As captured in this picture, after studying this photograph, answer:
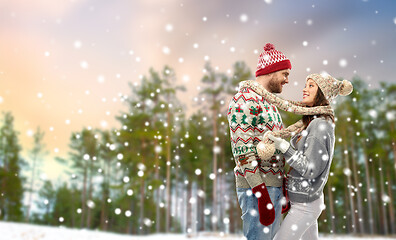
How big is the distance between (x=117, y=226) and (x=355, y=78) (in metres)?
20.9

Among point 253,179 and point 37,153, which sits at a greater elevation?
point 37,153

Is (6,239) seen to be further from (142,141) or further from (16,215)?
(16,215)

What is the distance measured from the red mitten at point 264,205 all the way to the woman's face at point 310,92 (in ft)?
2.85

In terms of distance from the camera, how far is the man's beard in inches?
120

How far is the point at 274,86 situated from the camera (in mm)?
3062

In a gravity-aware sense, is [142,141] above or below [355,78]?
Result: below

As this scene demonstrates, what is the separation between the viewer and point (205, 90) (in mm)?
15969

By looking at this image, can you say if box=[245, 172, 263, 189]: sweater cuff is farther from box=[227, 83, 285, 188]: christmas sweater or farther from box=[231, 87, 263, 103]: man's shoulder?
box=[231, 87, 263, 103]: man's shoulder

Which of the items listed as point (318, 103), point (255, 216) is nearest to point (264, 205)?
point (255, 216)

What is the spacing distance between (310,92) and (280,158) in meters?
0.64

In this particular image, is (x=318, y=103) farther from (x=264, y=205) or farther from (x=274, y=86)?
(x=264, y=205)

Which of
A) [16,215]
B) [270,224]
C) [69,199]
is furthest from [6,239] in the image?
[69,199]

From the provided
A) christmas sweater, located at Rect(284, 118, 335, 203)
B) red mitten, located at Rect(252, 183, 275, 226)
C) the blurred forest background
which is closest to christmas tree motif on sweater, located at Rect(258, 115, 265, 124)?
christmas sweater, located at Rect(284, 118, 335, 203)

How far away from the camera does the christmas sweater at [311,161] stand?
2621 millimetres
